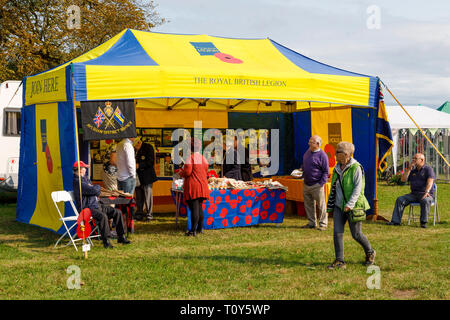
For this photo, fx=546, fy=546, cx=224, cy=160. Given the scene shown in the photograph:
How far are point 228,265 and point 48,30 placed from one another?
18003 mm

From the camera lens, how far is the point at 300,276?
6.12m

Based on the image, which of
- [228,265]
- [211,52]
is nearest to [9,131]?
[211,52]

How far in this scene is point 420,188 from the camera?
9.83 metres

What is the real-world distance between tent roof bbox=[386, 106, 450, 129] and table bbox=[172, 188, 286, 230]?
1140 cm

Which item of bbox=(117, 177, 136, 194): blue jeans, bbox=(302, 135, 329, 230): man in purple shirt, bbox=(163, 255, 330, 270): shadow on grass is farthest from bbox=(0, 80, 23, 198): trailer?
bbox=(163, 255, 330, 270): shadow on grass

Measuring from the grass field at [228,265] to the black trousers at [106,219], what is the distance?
230mm

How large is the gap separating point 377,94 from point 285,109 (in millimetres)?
3260

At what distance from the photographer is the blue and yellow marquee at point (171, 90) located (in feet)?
26.9

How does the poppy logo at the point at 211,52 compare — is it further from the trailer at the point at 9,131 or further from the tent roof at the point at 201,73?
the trailer at the point at 9,131

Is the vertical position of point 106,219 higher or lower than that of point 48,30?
lower

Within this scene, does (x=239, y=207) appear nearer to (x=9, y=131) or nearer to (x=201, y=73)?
(x=201, y=73)

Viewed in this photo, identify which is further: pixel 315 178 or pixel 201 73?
Result: pixel 315 178

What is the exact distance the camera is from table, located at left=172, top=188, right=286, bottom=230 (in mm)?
9227
